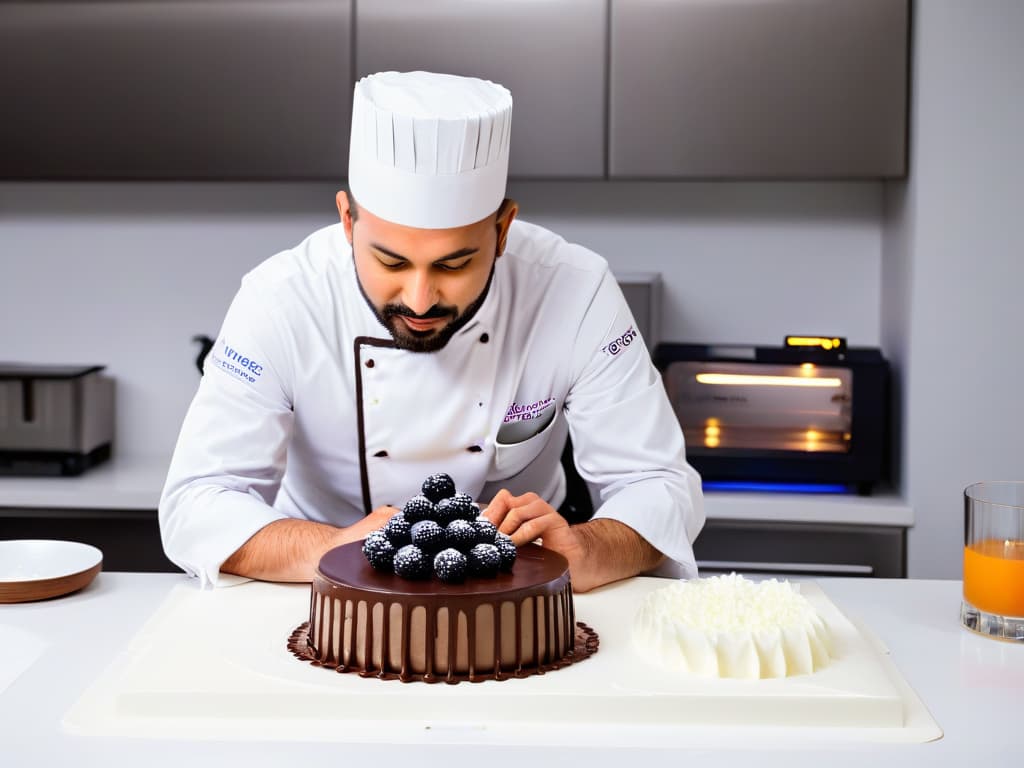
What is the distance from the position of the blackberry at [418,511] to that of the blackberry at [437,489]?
0.02 metres

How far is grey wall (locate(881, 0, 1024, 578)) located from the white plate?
6.50 feet

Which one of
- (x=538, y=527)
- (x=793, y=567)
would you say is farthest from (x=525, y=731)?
(x=793, y=567)

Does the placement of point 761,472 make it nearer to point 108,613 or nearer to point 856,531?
point 856,531

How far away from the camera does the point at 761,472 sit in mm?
2949

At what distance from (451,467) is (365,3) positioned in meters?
1.53

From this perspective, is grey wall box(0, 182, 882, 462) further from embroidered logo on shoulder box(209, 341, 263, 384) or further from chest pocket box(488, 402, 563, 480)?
embroidered logo on shoulder box(209, 341, 263, 384)

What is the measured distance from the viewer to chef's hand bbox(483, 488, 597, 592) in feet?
5.16

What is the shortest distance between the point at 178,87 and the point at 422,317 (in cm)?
169

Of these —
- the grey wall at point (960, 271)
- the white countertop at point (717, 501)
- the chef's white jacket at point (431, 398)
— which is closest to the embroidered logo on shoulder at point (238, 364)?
the chef's white jacket at point (431, 398)

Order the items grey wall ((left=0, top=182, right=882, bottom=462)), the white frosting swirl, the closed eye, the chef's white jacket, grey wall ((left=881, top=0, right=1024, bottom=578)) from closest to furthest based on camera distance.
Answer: the white frosting swirl, the closed eye, the chef's white jacket, grey wall ((left=881, top=0, right=1024, bottom=578)), grey wall ((left=0, top=182, right=882, bottom=462))

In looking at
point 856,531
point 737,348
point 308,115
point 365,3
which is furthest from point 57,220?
point 856,531

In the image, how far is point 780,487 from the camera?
118 inches

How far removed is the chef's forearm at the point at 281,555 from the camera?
160cm

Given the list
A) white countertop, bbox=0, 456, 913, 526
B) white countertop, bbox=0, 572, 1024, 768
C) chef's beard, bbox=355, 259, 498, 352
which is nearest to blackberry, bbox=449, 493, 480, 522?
white countertop, bbox=0, 572, 1024, 768
